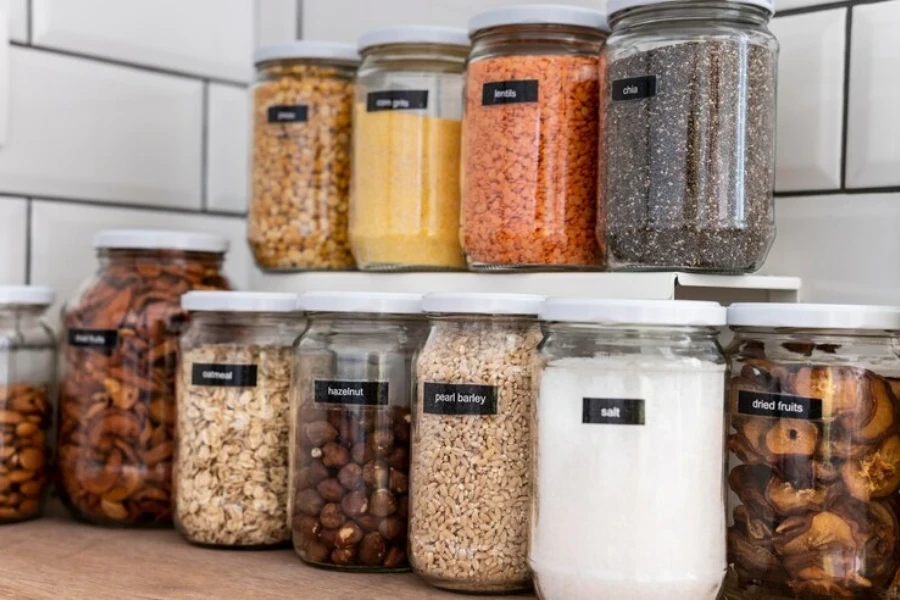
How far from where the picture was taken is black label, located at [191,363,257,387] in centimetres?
113

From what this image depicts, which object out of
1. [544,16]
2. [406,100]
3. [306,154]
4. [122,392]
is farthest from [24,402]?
[544,16]

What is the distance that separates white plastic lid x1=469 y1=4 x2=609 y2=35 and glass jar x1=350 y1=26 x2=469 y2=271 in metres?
0.10

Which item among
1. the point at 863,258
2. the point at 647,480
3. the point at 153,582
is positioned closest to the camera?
the point at 647,480

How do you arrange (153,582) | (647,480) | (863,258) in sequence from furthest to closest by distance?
(863,258)
(153,582)
(647,480)

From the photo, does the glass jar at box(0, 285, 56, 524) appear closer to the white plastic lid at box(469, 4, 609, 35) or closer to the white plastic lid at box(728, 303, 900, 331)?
the white plastic lid at box(469, 4, 609, 35)

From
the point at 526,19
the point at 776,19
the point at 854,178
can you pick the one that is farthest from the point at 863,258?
the point at 526,19

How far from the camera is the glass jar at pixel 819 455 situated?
0.90 m

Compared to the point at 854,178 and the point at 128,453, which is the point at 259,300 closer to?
the point at 128,453

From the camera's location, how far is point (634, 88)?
1027 millimetres

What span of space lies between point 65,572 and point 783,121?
761 millimetres

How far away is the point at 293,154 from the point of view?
4.21ft

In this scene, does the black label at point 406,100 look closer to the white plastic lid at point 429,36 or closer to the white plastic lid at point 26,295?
the white plastic lid at point 429,36

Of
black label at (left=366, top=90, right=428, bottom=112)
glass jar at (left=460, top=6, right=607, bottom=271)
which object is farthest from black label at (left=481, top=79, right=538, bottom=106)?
black label at (left=366, top=90, right=428, bottom=112)

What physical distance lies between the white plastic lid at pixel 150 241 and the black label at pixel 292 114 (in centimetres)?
14
